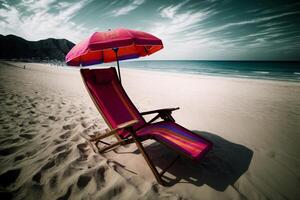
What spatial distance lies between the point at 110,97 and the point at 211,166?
7.40ft

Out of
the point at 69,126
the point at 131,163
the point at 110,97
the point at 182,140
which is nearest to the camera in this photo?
the point at 182,140

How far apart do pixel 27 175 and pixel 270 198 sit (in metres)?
3.12

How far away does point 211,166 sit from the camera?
2463mm

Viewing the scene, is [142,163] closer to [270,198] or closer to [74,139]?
[74,139]

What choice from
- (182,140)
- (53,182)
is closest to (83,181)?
(53,182)

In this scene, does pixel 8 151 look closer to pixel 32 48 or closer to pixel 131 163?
pixel 131 163

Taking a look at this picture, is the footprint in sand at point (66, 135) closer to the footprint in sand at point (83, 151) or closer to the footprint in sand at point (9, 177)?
the footprint in sand at point (83, 151)

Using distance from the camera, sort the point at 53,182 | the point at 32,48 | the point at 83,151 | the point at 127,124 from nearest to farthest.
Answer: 1. the point at 53,182
2. the point at 127,124
3. the point at 83,151
4. the point at 32,48

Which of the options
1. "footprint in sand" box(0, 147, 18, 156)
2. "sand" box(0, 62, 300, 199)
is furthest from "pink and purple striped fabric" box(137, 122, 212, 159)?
"footprint in sand" box(0, 147, 18, 156)

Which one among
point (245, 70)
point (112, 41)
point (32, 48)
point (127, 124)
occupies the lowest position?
point (127, 124)

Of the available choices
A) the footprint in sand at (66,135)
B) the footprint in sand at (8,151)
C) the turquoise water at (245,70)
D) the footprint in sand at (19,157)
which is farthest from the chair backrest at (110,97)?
the turquoise water at (245,70)

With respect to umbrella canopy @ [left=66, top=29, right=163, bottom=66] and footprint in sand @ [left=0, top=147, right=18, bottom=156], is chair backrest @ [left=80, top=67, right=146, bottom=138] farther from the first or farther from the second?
footprint in sand @ [left=0, top=147, right=18, bottom=156]

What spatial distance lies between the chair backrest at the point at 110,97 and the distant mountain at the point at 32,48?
82.2 meters

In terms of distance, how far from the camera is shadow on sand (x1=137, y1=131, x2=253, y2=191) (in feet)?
7.09
